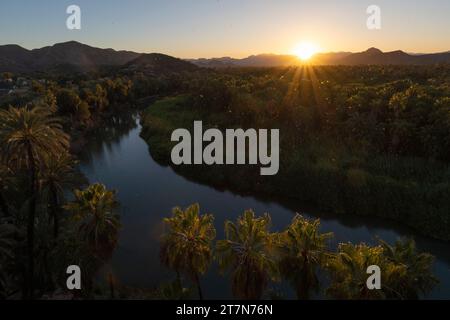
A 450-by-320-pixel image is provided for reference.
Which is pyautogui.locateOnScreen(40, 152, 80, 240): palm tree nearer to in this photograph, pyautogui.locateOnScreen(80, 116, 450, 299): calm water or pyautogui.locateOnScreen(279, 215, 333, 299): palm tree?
pyautogui.locateOnScreen(80, 116, 450, 299): calm water

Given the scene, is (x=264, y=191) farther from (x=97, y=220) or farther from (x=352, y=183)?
(x=97, y=220)

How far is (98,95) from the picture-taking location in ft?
409

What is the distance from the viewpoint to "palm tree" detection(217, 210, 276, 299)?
25703mm

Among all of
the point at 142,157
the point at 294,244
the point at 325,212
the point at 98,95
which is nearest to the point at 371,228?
the point at 325,212

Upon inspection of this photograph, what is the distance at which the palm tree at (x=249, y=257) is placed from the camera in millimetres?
25703

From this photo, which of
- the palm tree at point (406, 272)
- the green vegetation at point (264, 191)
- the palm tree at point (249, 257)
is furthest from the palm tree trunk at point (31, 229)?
the palm tree at point (406, 272)

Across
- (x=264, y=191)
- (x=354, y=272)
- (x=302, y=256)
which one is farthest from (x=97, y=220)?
(x=264, y=191)

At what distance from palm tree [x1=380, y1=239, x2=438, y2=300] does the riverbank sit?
22.4m

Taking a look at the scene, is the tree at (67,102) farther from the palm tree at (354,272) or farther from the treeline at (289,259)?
the palm tree at (354,272)

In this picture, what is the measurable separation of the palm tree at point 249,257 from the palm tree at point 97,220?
9.86m

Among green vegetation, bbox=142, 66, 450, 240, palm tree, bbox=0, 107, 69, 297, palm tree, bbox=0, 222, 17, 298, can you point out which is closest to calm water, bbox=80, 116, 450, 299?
green vegetation, bbox=142, 66, 450, 240

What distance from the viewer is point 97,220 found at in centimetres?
3031

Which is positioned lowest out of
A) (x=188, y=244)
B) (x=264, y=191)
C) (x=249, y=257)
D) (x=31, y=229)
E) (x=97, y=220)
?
(x=264, y=191)

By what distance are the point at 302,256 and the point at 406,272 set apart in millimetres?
6723
